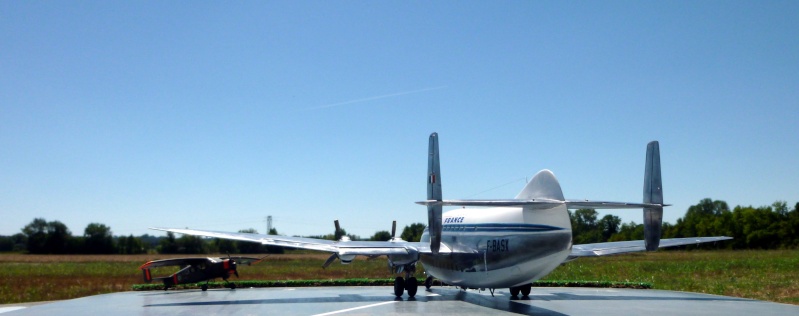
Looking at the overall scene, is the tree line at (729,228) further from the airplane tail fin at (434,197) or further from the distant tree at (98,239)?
the airplane tail fin at (434,197)

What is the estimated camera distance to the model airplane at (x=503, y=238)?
22.5 metres

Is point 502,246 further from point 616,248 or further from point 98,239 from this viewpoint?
point 98,239

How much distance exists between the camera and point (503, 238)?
2488cm

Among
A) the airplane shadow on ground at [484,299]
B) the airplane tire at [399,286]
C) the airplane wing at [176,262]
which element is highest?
the airplane wing at [176,262]

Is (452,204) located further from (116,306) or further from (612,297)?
(116,306)

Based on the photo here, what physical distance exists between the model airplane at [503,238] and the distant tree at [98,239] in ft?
198

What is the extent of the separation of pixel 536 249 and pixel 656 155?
4742mm

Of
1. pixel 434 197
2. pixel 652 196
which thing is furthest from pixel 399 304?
pixel 652 196

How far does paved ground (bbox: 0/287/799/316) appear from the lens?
2225cm

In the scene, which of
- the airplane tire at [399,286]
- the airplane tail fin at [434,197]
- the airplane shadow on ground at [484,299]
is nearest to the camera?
the airplane tail fin at [434,197]

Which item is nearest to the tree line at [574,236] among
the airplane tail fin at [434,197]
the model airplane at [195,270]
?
the model airplane at [195,270]

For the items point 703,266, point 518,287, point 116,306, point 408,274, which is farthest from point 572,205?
point 703,266

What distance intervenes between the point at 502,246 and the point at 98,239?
235 ft

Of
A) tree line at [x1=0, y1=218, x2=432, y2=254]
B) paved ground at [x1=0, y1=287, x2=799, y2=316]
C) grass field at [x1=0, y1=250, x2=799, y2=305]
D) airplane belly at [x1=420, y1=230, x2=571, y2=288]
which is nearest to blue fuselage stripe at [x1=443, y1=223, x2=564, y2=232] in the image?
airplane belly at [x1=420, y1=230, x2=571, y2=288]
